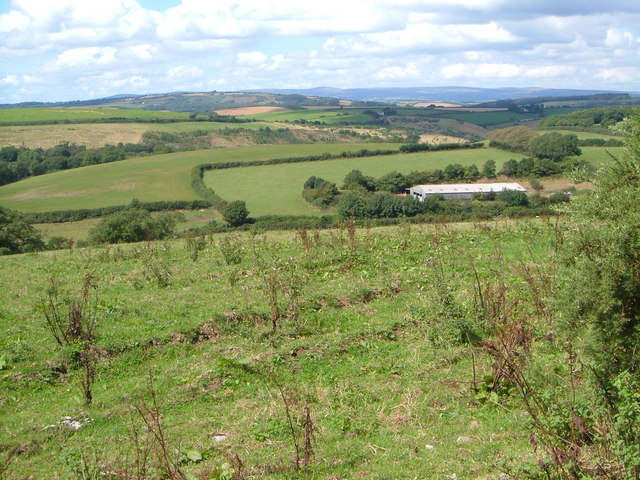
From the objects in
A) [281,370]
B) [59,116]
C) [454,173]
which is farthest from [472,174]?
[59,116]

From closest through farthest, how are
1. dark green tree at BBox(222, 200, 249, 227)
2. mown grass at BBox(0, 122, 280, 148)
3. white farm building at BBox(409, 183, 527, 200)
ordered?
1. dark green tree at BBox(222, 200, 249, 227)
2. white farm building at BBox(409, 183, 527, 200)
3. mown grass at BBox(0, 122, 280, 148)

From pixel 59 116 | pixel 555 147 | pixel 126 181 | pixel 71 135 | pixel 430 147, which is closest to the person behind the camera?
pixel 555 147

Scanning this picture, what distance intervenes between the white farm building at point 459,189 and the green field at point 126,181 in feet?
79.1

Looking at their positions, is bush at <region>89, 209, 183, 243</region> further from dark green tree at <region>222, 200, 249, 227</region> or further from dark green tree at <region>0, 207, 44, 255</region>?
dark green tree at <region>222, 200, 249, 227</region>

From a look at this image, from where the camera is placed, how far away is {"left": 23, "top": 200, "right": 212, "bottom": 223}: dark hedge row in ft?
185

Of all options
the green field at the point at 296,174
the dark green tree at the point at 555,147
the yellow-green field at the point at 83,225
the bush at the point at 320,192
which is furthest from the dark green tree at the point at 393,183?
the yellow-green field at the point at 83,225

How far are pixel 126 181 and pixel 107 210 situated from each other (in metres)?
15.8

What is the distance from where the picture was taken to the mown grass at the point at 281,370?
738 centimetres

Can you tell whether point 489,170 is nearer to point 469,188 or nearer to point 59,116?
point 469,188

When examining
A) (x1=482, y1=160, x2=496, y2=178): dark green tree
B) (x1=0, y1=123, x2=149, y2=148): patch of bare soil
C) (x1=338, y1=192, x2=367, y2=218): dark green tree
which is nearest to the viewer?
(x1=338, y1=192, x2=367, y2=218): dark green tree

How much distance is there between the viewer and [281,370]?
33.5 ft

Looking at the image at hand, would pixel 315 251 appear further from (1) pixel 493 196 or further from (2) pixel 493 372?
(1) pixel 493 196

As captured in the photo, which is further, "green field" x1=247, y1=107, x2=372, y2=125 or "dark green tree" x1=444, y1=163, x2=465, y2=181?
"green field" x1=247, y1=107, x2=372, y2=125

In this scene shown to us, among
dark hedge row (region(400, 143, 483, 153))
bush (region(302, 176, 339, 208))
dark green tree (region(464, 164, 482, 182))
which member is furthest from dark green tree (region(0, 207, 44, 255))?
dark hedge row (region(400, 143, 483, 153))
